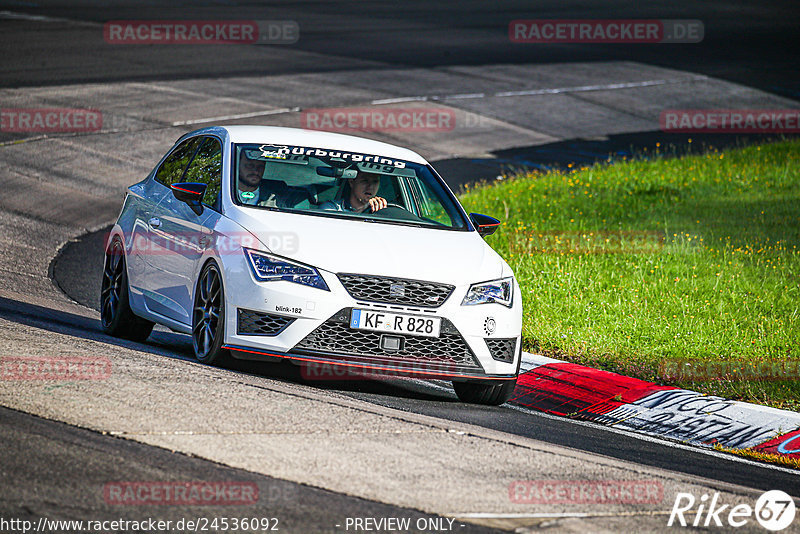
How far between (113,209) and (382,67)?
1473 cm

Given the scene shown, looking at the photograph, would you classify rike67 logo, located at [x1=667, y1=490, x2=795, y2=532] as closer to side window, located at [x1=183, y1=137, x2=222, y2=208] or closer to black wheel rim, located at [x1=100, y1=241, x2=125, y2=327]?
side window, located at [x1=183, y1=137, x2=222, y2=208]

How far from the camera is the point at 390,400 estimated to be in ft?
26.9

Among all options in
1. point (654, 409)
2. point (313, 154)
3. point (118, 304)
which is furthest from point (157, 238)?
point (654, 409)

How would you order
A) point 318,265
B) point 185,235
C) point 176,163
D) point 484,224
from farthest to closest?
point 176,163, point 484,224, point 185,235, point 318,265

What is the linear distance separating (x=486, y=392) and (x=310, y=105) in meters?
16.6

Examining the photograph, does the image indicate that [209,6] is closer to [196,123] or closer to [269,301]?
[196,123]

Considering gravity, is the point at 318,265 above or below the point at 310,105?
below

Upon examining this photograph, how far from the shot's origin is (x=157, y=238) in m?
9.20

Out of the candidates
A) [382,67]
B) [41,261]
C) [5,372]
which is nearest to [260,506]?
[5,372]

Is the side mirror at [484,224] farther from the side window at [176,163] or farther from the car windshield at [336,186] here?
the side window at [176,163]

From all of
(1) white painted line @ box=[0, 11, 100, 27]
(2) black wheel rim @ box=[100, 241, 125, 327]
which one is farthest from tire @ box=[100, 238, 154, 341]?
(1) white painted line @ box=[0, 11, 100, 27]

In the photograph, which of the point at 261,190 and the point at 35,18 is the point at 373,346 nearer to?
the point at 261,190

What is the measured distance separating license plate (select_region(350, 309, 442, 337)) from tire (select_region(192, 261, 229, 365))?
91cm

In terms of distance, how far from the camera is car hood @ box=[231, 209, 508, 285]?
7855 millimetres
